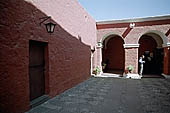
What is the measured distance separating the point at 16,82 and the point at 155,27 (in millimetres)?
9571

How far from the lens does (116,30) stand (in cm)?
948

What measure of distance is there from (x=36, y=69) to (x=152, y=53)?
36.4 feet

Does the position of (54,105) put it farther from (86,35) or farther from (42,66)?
(86,35)

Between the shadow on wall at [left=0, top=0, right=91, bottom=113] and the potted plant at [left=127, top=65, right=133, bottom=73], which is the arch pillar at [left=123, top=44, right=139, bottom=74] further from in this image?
the shadow on wall at [left=0, top=0, right=91, bottom=113]

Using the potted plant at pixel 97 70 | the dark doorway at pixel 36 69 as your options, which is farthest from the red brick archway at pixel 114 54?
the dark doorway at pixel 36 69

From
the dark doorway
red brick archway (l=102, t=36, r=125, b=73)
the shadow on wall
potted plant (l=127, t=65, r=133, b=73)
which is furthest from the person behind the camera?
red brick archway (l=102, t=36, r=125, b=73)

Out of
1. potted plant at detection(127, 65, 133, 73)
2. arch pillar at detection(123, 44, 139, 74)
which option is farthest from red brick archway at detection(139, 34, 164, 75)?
potted plant at detection(127, 65, 133, 73)

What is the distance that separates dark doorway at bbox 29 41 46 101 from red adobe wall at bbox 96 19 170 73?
6464 millimetres

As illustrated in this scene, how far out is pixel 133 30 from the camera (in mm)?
9055

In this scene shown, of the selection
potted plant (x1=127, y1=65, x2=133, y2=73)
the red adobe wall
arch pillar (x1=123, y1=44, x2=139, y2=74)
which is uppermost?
the red adobe wall

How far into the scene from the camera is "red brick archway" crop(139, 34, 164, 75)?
1014 centimetres

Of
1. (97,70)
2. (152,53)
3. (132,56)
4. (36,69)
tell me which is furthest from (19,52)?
(152,53)

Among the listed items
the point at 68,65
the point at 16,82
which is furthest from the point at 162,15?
the point at 16,82

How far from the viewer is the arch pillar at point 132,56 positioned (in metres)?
9.00
